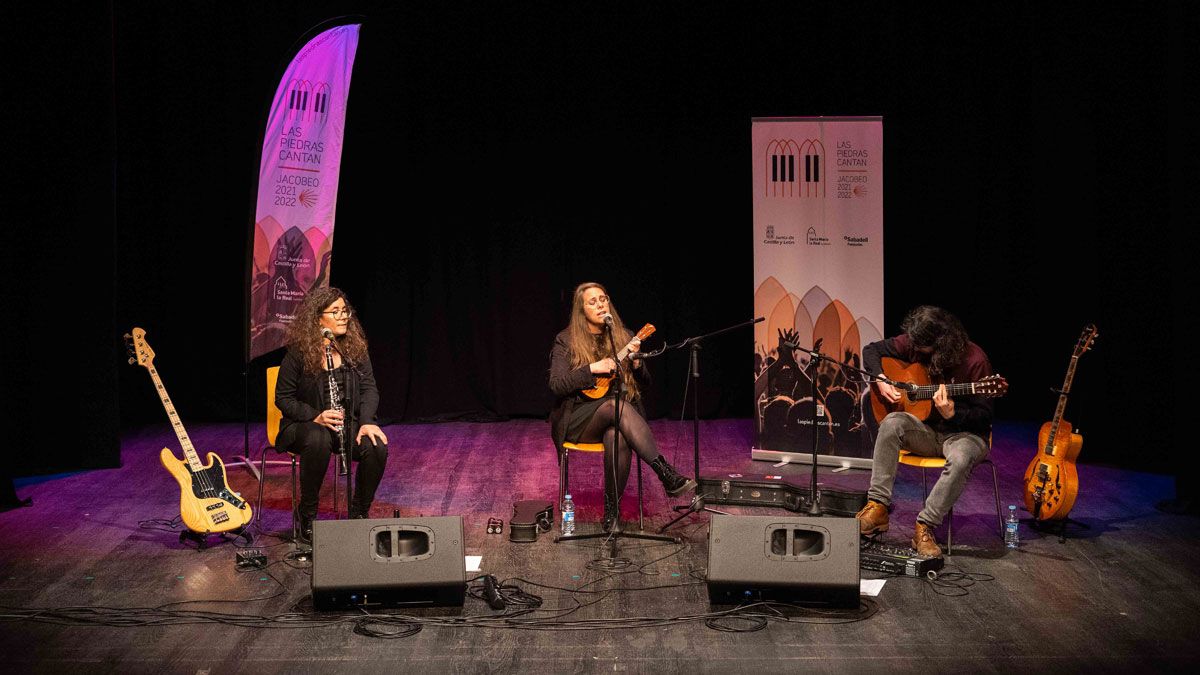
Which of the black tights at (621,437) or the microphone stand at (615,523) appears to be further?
the black tights at (621,437)

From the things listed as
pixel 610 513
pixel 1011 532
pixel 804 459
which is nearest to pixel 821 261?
pixel 804 459

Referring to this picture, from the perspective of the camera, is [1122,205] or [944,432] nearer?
[944,432]

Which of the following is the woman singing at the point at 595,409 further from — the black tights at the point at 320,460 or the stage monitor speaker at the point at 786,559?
the stage monitor speaker at the point at 786,559

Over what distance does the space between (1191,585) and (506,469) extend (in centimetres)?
378

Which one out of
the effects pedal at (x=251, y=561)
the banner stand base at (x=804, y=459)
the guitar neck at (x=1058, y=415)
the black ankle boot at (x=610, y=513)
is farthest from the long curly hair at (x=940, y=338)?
the effects pedal at (x=251, y=561)

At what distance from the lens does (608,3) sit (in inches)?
319

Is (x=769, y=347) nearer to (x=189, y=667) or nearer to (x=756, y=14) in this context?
(x=756, y=14)

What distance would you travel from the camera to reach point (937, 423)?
5.21 metres

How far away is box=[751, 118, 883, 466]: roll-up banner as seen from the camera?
6.66 m

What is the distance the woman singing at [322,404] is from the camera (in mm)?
5207

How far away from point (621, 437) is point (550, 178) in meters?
3.46

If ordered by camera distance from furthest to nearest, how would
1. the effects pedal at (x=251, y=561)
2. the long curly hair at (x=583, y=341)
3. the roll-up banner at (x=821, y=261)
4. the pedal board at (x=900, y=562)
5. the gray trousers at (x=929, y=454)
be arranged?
1. the roll-up banner at (x=821, y=261)
2. the long curly hair at (x=583, y=341)
3. the gray trousers at (x=929, y=454)
4. the effects pedal at (x=251, y=561)
5. the pedal board at (x=900, y=562)

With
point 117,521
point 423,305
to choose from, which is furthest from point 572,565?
point 423,305

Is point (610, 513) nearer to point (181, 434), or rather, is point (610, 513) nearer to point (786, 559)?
point (786, 559)
